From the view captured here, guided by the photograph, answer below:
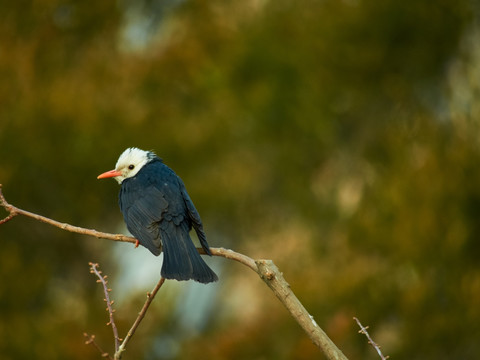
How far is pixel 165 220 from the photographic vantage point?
191 inches

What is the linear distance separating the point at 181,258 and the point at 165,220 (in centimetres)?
40

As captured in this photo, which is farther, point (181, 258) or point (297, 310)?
point (181, 258)

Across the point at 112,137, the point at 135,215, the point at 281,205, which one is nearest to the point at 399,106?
the point at 281,205

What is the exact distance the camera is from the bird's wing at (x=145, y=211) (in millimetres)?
4786

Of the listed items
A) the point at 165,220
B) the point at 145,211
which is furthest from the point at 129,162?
the point at 165,220

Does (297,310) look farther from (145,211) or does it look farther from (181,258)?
(145,211)

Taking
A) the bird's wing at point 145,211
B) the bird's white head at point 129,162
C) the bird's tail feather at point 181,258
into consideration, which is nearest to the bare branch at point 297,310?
the bird's tail feather at point 181,258

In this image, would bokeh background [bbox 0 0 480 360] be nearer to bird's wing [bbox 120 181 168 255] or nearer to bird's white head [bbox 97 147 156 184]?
bird's white head [bbox 97 147 156 184]

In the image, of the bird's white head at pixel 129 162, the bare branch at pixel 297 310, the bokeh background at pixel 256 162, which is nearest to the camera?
the bare branch at pixel 297 310

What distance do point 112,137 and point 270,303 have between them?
13.5 ft

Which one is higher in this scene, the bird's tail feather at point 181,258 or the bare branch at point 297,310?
the bird's tail feather at point 181,258

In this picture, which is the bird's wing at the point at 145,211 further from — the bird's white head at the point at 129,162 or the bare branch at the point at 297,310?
the bare branch at the point at 297,310

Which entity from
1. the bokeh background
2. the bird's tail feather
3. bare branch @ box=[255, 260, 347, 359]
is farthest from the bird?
the bokeh background

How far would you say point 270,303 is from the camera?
15.8 meters
